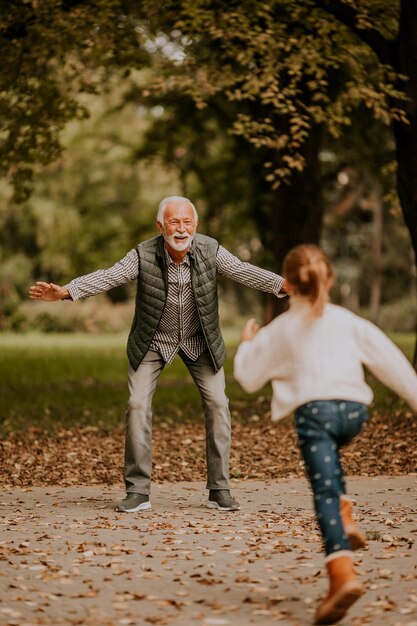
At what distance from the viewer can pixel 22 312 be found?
4559 cm

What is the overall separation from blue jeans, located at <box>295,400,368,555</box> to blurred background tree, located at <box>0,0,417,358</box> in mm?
8653

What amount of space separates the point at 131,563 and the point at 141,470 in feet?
6.01

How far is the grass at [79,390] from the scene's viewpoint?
590 inches

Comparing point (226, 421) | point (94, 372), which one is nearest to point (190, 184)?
point (94, 372)

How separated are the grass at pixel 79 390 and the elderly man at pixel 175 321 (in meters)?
5.72

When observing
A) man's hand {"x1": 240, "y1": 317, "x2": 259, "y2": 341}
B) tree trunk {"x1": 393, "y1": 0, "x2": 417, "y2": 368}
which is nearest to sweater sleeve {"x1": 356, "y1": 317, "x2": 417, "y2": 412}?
man's hand {"x1": 240, "y1": 317, "x2": 259, "y2": 341}

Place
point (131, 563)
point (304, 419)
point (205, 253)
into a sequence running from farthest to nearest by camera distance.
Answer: point (205, 253)
point (131, 563)
point (304, 419)

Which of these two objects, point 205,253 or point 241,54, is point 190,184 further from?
point 205,253

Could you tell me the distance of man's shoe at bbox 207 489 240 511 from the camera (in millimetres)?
8203

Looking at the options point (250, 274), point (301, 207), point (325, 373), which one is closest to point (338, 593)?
point (325, 373)

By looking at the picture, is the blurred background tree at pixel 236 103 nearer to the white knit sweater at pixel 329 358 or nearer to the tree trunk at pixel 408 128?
the tree trunk at pixel 408 128

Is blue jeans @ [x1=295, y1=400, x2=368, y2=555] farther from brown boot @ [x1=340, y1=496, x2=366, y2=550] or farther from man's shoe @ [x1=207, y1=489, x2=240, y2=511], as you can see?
man's shoe @ [x1=207, y1=489, x2=240, y2=511]

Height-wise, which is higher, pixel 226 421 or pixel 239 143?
pixel 226 421

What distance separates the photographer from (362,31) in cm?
1404
